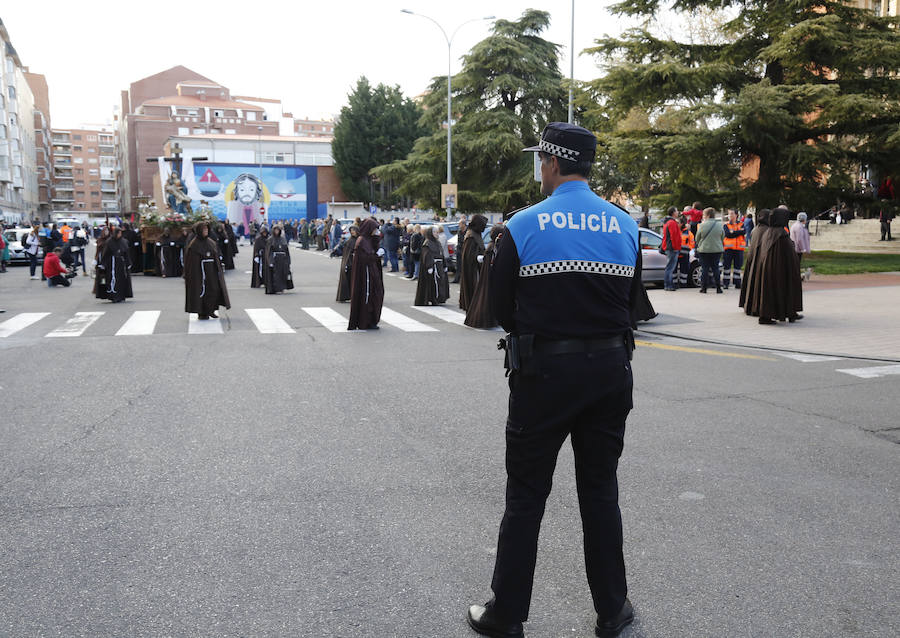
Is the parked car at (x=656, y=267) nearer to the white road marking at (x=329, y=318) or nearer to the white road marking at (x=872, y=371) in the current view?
the white road marking at (x=329, y=318)

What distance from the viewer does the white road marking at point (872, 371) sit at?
8.67 m

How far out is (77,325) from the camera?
13.4 m

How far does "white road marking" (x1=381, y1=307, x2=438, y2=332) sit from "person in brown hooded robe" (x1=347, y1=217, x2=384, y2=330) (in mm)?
526

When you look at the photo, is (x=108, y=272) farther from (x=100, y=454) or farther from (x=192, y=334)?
(x=100, y=454)

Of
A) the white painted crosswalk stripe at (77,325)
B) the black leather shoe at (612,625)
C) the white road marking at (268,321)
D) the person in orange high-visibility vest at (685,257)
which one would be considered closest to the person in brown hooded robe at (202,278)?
the white road marking at (268,321)

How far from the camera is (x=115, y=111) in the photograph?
478ft

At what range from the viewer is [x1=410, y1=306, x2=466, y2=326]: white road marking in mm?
14352

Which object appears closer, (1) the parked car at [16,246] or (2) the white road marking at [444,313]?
(2) the white road marking at [444,313]

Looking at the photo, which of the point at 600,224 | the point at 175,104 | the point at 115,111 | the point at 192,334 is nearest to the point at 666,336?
the point at 192,334

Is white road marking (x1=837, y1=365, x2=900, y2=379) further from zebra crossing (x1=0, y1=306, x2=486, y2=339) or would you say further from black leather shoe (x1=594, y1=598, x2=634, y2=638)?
black leather shoe (x1=594, y1=598, x2=634, y2=638)

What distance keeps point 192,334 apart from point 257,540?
28.6 ft

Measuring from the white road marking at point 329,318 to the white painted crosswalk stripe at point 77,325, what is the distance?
369 centimetres

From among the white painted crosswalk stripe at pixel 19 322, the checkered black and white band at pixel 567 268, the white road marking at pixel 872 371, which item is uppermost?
the checkered black and white band at pixel 567 268

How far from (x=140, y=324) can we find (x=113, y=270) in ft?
13.6
